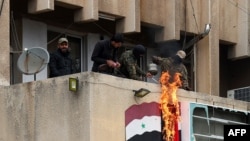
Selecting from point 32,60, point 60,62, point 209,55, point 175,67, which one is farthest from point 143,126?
point 209,55

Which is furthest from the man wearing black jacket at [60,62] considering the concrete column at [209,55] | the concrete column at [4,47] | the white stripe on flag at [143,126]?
the concrete column at [209,55]

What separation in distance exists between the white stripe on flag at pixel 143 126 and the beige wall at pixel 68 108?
0.17 m

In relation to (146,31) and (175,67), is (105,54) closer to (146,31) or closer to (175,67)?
(175,67)

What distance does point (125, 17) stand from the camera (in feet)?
59.0

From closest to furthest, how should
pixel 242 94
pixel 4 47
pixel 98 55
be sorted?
pixel 98 55 → pixel 4 47 → pixel 242 94

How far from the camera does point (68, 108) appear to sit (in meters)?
13.1

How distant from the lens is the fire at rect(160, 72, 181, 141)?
14.2 meters

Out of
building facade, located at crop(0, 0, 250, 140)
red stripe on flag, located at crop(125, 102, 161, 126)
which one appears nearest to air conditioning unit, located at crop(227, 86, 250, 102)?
building facade, located at crop(0, 0, 250, 140)

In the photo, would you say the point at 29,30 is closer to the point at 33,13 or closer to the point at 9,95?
the point at 33,13

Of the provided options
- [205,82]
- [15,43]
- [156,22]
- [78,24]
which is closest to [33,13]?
[15,43]

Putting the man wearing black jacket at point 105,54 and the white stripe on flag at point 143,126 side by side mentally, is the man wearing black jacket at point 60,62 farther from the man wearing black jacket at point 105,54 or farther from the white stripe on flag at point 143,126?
the white stripe on flag at point 143,126

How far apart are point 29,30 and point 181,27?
4.20m

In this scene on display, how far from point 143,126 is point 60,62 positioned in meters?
1.85

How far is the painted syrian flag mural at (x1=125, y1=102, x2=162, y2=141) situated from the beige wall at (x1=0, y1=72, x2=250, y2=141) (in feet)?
0.36
